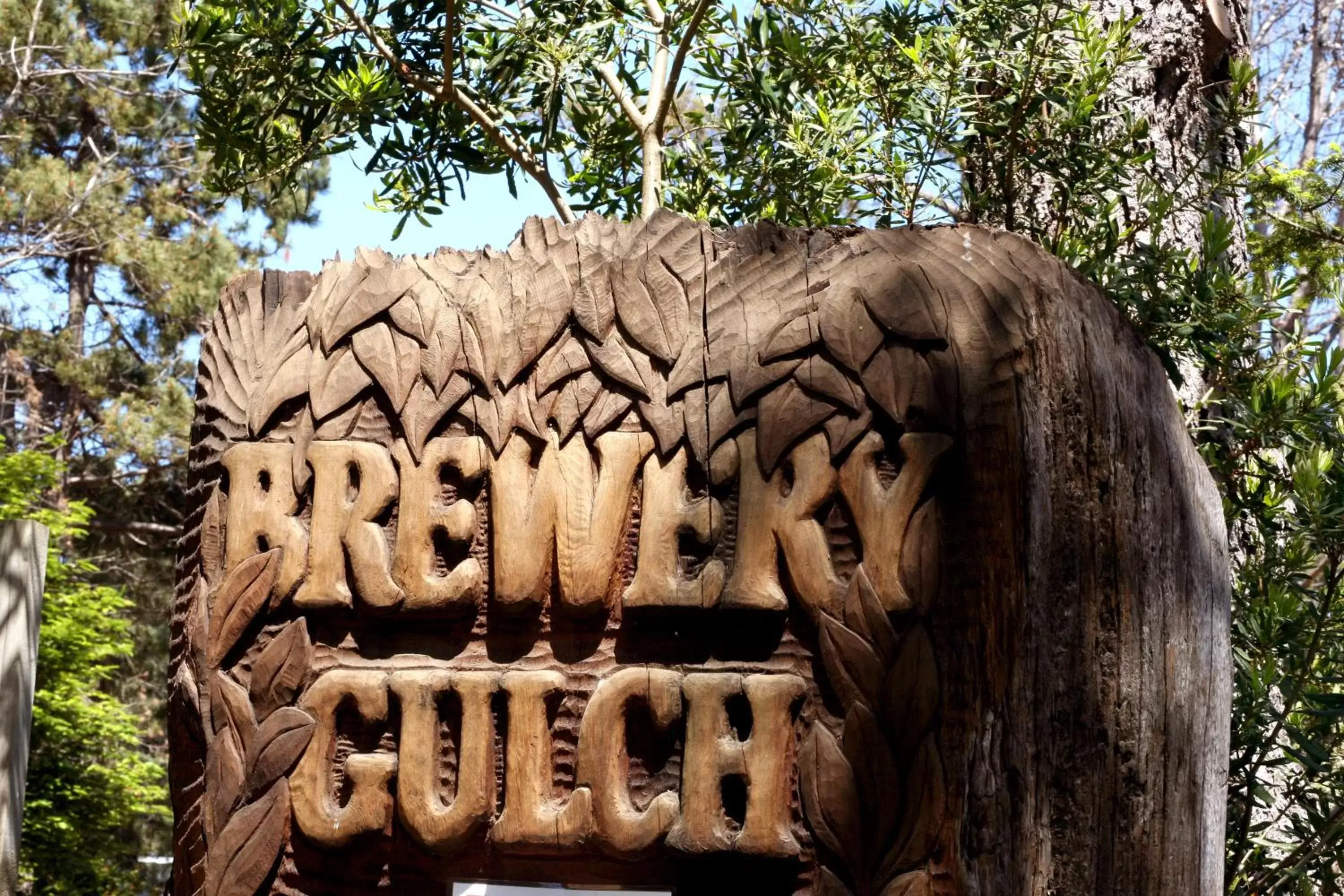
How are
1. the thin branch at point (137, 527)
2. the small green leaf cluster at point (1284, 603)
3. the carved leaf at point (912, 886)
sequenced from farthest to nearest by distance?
the thin branch at point (137, 527)
the small green leaf cluster at point (1284, 603)
the carved leaf at point (912, 886)

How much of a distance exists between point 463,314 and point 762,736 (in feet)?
2.64

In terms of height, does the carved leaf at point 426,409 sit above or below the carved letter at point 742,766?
above

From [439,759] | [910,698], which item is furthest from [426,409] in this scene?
[910,698]

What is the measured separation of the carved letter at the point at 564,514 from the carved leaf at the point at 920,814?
1.68ft

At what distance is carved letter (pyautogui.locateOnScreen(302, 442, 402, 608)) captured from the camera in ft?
6.68

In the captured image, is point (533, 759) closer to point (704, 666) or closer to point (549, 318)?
point (704, 666)

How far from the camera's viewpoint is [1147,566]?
194 centimetres

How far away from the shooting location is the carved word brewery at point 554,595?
74.0 inches

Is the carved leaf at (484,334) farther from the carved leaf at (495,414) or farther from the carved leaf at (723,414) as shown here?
the carved leaf at (723,414)

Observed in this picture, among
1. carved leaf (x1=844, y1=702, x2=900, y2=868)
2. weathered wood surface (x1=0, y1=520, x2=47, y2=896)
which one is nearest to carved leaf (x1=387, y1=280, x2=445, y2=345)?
carved leaf (x1=844, y1=702, x2=900, y2=868)

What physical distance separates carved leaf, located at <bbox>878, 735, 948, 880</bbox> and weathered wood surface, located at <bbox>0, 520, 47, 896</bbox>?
12.8 ft

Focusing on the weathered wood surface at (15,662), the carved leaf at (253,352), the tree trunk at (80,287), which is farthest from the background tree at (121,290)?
the carved leaf at (253,352)

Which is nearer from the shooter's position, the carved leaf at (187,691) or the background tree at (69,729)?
the carved leaf at (187,691)

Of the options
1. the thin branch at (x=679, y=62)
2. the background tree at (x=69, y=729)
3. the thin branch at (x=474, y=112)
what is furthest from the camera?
the background tree at (x=69, y=729)
